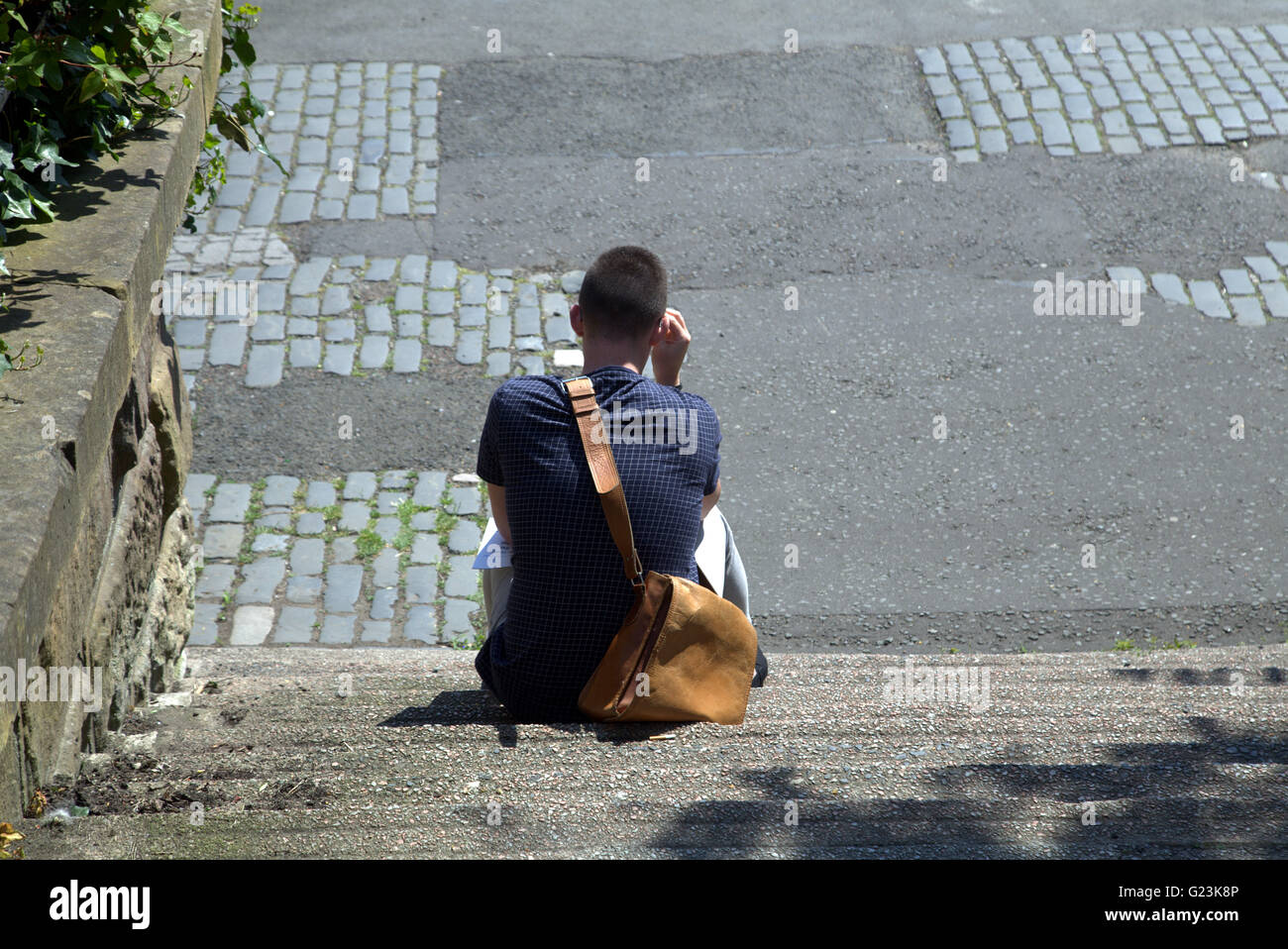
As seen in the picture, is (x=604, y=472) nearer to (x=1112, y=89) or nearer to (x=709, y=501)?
(x=709, y=501)

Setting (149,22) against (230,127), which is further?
(230,127)

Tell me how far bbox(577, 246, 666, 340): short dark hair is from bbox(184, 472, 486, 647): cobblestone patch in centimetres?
217

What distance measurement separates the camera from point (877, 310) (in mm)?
7234

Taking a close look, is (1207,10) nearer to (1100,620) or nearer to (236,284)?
(1100,620)

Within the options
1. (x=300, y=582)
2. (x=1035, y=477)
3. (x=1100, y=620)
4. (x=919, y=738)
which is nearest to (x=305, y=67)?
(x=300, y=582)

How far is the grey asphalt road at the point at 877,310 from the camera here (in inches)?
222

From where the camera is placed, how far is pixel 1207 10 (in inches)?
395

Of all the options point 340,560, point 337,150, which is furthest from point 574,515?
point 337,150

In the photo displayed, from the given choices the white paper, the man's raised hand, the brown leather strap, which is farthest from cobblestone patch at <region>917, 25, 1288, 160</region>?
the brown leather strap

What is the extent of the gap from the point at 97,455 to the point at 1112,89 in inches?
334

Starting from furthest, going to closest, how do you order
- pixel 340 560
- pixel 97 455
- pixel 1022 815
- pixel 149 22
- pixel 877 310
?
pixel 877 310 → pixel 340 560 → pixel 149 22 → pixel 97 455 → pixel 1022 815

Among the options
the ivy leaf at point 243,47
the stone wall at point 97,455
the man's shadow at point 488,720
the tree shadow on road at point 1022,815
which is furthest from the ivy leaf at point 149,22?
the tree shadow on road at point 1022,815

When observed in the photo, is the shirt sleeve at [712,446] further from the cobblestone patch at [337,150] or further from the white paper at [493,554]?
the cobblestone patch at [337,150]

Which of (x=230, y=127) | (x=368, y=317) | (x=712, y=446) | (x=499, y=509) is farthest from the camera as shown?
(x=368, y=317)
